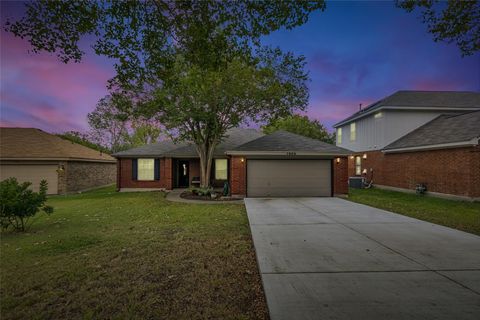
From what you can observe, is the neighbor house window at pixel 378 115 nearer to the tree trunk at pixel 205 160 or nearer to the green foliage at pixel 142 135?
the tree trunk at pixel 205 160

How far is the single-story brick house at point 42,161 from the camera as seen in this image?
47.9ft

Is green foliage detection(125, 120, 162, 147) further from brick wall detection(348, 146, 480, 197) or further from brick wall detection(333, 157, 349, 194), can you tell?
brick wall detection(348, 146, 480, 197)

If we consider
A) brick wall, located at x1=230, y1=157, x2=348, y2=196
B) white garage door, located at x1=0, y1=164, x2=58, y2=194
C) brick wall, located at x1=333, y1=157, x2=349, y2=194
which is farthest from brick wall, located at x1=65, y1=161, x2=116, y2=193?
brick wall, located at x1=333, y1=157, x2=349, y2=194

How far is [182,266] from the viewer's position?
153 inches

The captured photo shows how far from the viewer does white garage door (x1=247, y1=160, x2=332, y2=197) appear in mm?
12523

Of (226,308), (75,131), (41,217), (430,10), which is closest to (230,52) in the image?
(430,10)

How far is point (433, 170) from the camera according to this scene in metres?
12.6

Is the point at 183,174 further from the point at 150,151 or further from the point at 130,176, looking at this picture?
the point at 130,176

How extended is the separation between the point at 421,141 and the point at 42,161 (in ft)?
77.9

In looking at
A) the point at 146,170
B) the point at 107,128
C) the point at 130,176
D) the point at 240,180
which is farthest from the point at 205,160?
the point at 107,128

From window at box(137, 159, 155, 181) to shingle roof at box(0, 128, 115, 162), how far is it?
4458 millimetres

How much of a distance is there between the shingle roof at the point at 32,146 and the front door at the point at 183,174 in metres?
7.00

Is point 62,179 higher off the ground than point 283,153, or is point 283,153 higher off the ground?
point 283,153

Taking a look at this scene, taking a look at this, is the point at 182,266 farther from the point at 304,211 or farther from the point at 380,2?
the point at 380,2
